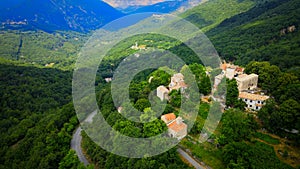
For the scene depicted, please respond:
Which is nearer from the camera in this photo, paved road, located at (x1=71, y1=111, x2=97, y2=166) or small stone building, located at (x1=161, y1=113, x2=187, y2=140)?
small stone building, located at (x1=161, y1=113, x2=187, y2=140)

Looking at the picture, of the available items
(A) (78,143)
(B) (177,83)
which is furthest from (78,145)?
(B) (177,83)

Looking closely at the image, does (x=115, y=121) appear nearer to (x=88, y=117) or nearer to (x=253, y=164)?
(x=88, y=117)

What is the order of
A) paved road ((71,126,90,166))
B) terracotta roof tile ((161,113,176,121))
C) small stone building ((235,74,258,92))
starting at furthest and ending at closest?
small stone building ((235,74,258,92))
paved road ((71,126,90,166))
terracotta roof tile ((161,113,176,121))

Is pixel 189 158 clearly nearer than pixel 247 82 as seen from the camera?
Yes

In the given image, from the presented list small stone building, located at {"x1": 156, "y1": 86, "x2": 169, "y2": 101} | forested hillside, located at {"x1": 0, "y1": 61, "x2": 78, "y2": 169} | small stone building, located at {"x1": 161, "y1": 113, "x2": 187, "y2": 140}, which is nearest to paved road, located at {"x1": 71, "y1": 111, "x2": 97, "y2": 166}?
forested hillside, located at {"x1": 0, "y1": 61, "x2": 78, "y2": 169}

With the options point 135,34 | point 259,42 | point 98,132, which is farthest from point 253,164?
point 135,34

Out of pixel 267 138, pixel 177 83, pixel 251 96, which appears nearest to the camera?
pixel 267 138

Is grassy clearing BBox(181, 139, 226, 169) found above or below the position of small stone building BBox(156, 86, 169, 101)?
below

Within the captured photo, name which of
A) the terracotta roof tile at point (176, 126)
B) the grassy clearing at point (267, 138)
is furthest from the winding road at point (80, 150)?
Answer: the grassy clearing at point (267, 138)

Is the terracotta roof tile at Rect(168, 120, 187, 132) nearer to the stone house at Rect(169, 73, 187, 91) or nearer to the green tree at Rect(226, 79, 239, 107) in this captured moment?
the green tree at Rect(226, 79, 239, 107)

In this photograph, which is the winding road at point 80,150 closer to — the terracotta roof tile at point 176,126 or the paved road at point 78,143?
the paved road at point 78,143

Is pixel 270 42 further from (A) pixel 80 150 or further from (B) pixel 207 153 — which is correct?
(A) pixel 80 150

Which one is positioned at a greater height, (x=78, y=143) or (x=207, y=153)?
(x=207, y=153)
